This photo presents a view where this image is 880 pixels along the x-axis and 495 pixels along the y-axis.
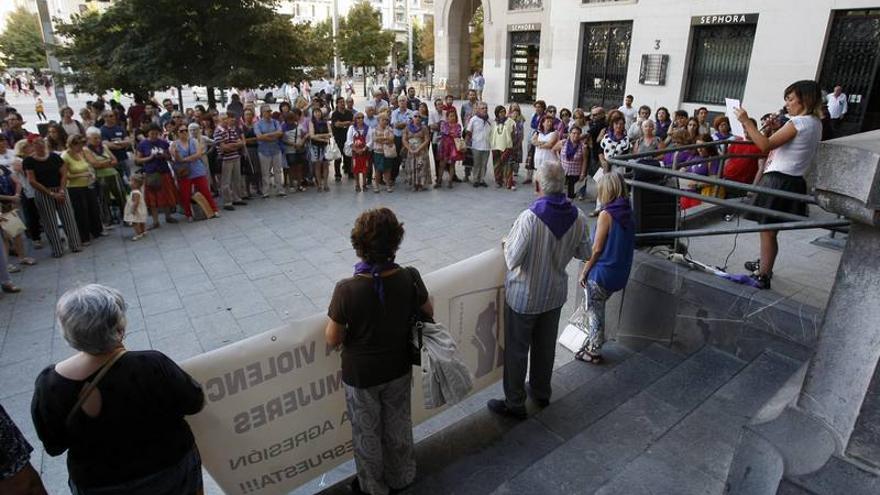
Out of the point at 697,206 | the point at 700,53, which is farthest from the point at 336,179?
the point at 700,53

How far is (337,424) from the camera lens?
3379mm

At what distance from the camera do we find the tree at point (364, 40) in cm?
3944

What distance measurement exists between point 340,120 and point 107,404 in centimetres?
1105

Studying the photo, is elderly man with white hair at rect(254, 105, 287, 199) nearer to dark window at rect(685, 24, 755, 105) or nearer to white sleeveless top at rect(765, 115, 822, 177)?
white sleeveless top at rect(765, 115, 822, 177)

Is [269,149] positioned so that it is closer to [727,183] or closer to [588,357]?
[588,357]

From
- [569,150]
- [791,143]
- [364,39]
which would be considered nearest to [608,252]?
[791,143]

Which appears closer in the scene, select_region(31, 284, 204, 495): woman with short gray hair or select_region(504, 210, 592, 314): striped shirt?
select_region(31, 284, 204, 495): woman with short gray hair

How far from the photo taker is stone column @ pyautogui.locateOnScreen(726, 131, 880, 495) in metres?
1.95

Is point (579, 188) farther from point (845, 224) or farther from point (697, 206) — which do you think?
point (845, 224)

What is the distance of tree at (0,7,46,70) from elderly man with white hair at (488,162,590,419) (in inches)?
2396

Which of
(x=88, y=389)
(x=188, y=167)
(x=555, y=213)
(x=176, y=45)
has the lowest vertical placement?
(x=188, y=167)

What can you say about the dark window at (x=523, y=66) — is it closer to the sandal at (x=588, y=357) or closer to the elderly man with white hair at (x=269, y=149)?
the elderly man with white hair at (x=269, y=149)

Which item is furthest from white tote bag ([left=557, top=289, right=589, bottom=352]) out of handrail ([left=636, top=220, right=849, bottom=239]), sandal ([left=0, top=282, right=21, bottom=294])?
sandal ([left=0, top=282, right=21, bottom=294])

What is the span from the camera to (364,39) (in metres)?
39.5
